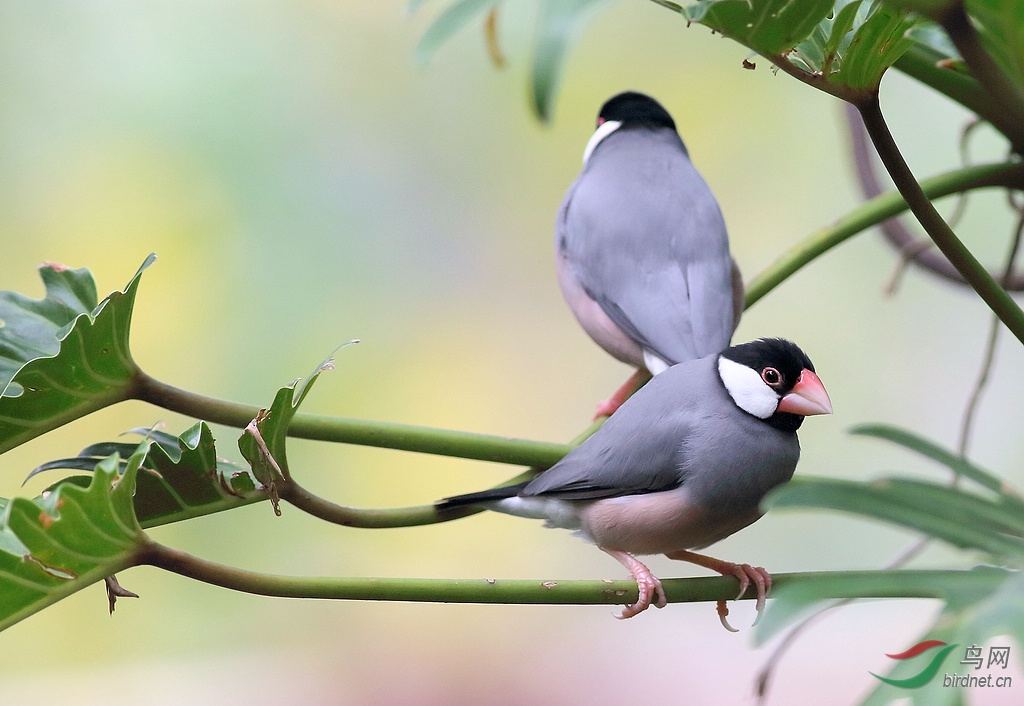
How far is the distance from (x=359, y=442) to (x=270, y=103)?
1.80 meters

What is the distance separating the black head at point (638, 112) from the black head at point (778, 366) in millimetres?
553

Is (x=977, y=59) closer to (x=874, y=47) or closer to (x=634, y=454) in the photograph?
(x=874, y=47)

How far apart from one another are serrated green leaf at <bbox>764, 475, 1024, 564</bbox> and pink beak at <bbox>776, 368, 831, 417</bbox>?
26 cm

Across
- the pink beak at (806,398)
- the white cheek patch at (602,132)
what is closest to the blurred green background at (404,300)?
the white cheek patch at (602,132)

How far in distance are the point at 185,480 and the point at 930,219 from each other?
2.02ft

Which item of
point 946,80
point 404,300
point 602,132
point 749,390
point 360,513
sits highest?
point 404,300

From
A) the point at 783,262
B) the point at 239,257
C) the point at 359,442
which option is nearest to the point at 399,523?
the point at 359,442

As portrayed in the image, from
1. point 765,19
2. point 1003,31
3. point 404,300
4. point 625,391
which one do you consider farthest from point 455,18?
point 404,300

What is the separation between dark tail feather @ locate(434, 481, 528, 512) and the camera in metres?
0.84

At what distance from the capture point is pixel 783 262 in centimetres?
100

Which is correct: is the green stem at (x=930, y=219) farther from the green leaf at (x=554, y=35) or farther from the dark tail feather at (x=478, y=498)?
the dark tail feather at (x=478, y=498)

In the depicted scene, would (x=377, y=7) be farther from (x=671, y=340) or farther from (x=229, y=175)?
(x=671, y=340)

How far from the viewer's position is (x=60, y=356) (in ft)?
2.48

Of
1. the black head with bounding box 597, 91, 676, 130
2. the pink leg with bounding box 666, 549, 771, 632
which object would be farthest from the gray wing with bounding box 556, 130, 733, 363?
the pink leg with bounding box 666, 549, 771, 632
